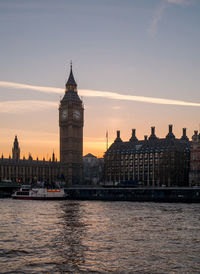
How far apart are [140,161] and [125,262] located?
456ft

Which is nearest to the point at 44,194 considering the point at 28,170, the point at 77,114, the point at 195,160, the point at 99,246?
the point at 195,160

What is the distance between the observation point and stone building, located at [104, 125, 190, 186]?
148750 mm

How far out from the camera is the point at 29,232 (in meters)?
38.1

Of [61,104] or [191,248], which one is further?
[61,104]

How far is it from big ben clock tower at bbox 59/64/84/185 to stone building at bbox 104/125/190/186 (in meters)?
12.9

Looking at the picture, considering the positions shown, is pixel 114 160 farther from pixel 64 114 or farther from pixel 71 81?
pixel 71 81

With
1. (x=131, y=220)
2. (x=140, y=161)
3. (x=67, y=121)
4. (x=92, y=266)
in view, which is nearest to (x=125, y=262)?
(x=92, y=266)

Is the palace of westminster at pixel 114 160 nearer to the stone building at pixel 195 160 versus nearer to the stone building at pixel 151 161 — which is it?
the stone building at pixel 151 161

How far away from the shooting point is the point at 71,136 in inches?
6806

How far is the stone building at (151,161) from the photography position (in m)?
149

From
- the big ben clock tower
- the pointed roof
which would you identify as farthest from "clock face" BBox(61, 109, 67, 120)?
the pointed roof

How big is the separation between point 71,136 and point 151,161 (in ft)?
115

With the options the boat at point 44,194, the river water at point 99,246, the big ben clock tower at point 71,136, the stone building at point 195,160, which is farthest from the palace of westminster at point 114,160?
the river water at point 99,246

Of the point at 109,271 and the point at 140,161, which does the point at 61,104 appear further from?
the point at 109,271
